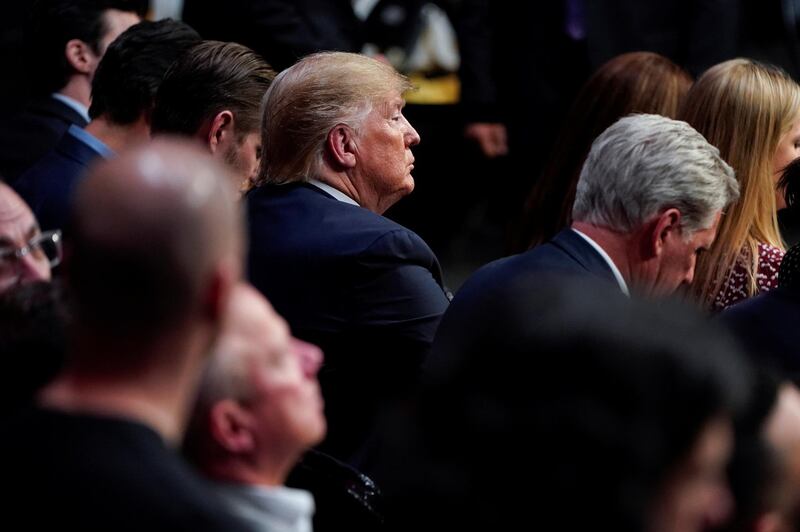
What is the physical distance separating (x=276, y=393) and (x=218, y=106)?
2023 millimetres

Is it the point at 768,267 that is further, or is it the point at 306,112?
the point at 768,267

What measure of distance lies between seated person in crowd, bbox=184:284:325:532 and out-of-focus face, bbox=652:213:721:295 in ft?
5.28

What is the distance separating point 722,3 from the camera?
592cm

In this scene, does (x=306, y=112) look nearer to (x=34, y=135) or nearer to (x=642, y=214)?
(x=642, y=214)

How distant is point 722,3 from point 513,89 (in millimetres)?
890

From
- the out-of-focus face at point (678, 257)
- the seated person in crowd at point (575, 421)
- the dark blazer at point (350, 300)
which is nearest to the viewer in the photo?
the seated person in crowd at point (575, 421)

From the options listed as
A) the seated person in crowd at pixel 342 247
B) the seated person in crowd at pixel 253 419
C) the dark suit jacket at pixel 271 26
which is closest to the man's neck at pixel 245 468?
the seated person in crowd at pixel 253 419

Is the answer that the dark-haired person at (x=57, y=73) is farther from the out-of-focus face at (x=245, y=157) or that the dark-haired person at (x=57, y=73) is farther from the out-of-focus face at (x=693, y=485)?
the out-of-focus face at (x=693, y=485)

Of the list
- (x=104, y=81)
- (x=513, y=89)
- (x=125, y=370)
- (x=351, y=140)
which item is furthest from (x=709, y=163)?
(x=513, y=89)

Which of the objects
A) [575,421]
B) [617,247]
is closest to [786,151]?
[617,247]

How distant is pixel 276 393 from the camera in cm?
207

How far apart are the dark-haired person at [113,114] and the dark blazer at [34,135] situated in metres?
0.42

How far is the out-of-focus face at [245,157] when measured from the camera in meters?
4.00

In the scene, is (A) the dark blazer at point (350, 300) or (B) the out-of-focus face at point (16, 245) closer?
(B) the out-of-focus face at point (16, 245)
